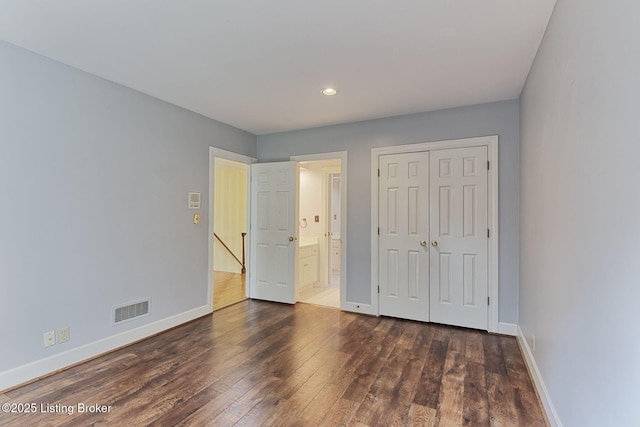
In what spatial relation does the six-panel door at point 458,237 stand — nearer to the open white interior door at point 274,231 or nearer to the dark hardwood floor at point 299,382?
the dark hardwood floor at point 299,382

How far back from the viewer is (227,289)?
5320 mm

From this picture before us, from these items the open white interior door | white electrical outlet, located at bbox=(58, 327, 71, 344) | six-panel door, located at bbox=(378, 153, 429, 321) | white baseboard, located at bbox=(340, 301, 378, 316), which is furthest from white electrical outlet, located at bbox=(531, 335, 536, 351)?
white electrical outlet, located at bbox=(58, 327, 71, 344)

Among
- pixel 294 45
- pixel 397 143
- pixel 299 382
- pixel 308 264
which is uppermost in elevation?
pixel 294 45

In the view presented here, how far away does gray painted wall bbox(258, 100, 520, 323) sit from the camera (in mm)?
3312

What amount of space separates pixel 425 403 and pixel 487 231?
200cm

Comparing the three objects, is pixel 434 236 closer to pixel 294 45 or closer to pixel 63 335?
pixel 294 45

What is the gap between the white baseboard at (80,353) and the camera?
7.50 ft

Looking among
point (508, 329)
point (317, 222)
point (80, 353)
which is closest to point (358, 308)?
point (508, 329)

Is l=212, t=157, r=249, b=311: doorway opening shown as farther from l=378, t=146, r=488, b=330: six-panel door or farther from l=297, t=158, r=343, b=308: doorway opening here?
l=378, t=146, r=488, b=330: six-panel door

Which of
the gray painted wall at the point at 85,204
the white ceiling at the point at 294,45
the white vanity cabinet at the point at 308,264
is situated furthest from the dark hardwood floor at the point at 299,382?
the white ceiling at the point at 294,45

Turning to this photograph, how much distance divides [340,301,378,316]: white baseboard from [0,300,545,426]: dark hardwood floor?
48cm

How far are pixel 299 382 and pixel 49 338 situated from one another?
1.99 metres

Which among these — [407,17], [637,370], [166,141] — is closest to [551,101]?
[407,17]

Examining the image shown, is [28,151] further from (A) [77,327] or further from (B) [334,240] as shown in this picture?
(B) [334,240]
